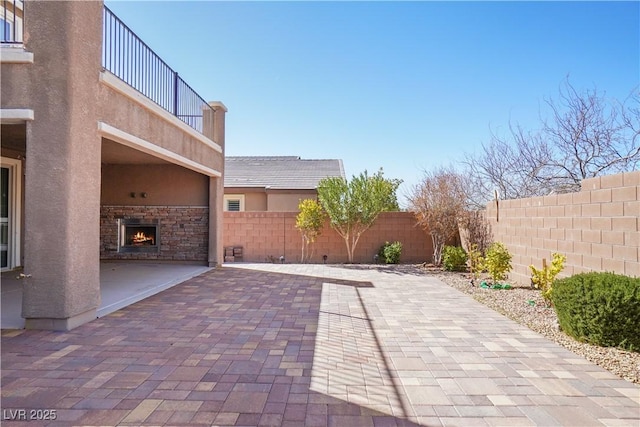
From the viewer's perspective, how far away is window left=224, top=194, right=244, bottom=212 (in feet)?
57.9

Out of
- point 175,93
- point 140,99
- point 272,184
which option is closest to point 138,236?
point 175,93

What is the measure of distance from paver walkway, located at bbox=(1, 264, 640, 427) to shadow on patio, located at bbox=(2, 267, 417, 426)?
15 mm

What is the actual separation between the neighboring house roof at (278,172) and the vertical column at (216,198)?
6.28 m

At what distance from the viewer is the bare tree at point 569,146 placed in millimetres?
9797

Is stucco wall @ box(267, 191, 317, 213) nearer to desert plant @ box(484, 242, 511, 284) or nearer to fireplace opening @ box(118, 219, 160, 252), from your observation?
fireplace opening @ box(118, 219, 160, 252)

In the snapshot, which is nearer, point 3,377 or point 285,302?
point 3,377

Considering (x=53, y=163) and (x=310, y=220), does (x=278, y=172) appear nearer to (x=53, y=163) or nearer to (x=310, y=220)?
(x=310, y=220)

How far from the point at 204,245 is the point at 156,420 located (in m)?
8.69

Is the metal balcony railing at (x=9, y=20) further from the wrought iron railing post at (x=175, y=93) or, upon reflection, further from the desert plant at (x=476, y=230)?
the desert plant at (x=476, y=230)

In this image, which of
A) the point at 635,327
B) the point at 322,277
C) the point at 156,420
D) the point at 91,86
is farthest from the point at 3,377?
the point at 322,277

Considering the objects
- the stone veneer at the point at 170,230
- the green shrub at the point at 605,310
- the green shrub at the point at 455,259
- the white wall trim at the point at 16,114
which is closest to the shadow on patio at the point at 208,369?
the green shrub at the point at 605,310

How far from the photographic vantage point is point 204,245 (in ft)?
36.5

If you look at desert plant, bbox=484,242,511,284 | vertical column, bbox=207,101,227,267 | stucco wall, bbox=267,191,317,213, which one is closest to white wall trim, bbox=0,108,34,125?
vertical column, bbox=207,101,227,267

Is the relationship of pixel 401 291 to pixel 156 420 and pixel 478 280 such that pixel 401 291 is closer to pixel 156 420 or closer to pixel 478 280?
pixel 478 280
